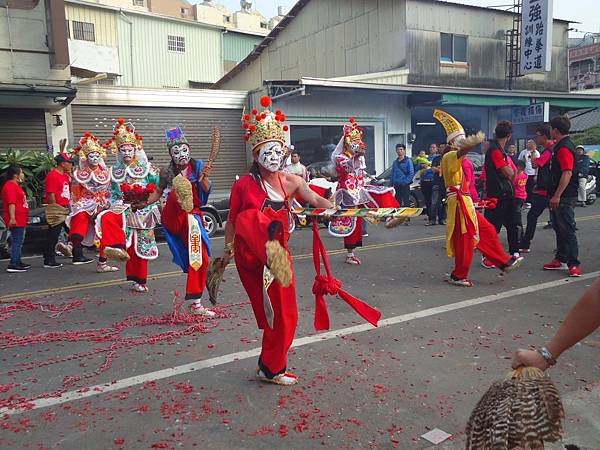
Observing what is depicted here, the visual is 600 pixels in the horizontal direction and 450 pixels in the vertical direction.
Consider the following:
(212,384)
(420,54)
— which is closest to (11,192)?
(212,384)

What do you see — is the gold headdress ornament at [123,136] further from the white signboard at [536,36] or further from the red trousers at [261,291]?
the white signboard at [536,36]

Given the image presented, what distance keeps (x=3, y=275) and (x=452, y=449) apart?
756 cm

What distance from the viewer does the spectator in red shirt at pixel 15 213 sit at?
27.9 ft

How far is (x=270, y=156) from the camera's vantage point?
4090 mm

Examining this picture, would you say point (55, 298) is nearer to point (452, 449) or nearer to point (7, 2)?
point (452, 449)

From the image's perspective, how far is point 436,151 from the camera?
541 inches

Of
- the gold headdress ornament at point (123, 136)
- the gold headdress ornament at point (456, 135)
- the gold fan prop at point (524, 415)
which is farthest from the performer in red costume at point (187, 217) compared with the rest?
the gold fan prop at point (524, 415)

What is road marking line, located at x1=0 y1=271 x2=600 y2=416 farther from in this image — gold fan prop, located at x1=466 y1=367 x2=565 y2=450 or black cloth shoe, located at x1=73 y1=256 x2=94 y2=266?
black cloth shoe, located at x1=73 y1=256 x2=94 y2=266

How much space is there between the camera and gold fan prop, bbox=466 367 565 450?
74.9 inches

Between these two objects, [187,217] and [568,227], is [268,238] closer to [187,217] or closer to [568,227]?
→ [187,217]

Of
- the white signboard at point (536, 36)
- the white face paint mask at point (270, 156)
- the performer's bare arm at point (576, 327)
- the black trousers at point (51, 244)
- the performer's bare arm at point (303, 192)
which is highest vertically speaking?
the white signboard at point (536, 36)

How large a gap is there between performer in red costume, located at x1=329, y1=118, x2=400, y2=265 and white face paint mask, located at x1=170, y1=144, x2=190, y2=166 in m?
2.95

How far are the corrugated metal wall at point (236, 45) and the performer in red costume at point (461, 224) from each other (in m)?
25.6

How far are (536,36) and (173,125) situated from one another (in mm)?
15019
